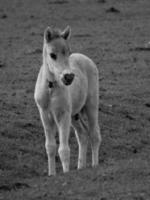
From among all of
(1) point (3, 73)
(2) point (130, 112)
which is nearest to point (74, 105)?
(2) point (130, 112)

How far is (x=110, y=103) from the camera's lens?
15891 millimetres

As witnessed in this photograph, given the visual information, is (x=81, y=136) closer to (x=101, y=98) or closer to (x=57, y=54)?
(x=57, y=54)

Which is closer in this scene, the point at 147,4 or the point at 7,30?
the point at 7,30

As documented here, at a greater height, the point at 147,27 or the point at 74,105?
the point at 74,105

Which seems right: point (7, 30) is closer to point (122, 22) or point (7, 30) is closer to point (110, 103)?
point (122, 22)

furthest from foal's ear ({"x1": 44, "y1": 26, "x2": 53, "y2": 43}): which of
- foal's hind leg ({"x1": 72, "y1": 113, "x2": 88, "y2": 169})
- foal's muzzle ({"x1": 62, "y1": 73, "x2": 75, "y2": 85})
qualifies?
foal's hind leg ({"x1": 72, "y1": 113, "x2": 88, "y2": 169})

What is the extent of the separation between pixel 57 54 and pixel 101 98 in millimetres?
6730

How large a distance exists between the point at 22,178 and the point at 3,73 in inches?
344

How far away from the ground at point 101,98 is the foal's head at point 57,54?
1.41 meters

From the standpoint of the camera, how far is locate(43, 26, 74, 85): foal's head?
9430 millimetres

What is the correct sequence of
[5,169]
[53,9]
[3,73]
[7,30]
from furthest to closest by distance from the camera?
[53,9], [7,30], [3,73], [5,169]

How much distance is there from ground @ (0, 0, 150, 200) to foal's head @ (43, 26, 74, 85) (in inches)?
55.6

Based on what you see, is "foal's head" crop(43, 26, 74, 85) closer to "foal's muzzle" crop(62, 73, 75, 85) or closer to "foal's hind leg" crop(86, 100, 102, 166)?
"foal's muzzle" crop(62, 73, 75, 85)

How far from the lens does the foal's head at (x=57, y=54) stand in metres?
9.43
